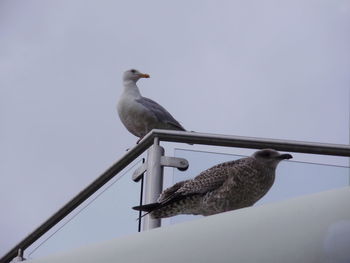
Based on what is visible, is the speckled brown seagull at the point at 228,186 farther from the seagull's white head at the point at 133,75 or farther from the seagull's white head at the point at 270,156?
the seagull's white head at the point at 133,75

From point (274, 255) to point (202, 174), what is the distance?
1.05m

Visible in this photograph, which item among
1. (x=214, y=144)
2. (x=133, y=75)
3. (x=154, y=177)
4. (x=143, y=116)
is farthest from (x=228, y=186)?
(x=133, y=75)

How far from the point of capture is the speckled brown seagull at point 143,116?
5.11 m

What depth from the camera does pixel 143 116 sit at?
5.09m

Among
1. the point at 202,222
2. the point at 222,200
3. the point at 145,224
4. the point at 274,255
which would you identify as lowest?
the point at 274,255

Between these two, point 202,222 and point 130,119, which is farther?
point 130,119

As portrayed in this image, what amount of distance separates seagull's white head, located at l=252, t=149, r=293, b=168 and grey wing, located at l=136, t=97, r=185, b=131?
2.76m

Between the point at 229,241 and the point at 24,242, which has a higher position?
the point at 24,242

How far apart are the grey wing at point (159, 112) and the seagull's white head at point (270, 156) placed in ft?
9.04

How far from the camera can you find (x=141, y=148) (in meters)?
2.46

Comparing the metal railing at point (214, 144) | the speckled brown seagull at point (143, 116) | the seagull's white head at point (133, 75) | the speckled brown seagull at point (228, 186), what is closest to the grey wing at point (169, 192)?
the speckled brown seagull at point (228, 186)

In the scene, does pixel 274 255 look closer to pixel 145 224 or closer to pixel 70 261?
pixel 70 261

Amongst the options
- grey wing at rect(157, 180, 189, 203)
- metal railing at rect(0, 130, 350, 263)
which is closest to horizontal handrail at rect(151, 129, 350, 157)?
metal railing at rect(0, 130, 350, 263)

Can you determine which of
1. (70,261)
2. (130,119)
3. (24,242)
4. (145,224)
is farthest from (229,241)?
(130,119)
